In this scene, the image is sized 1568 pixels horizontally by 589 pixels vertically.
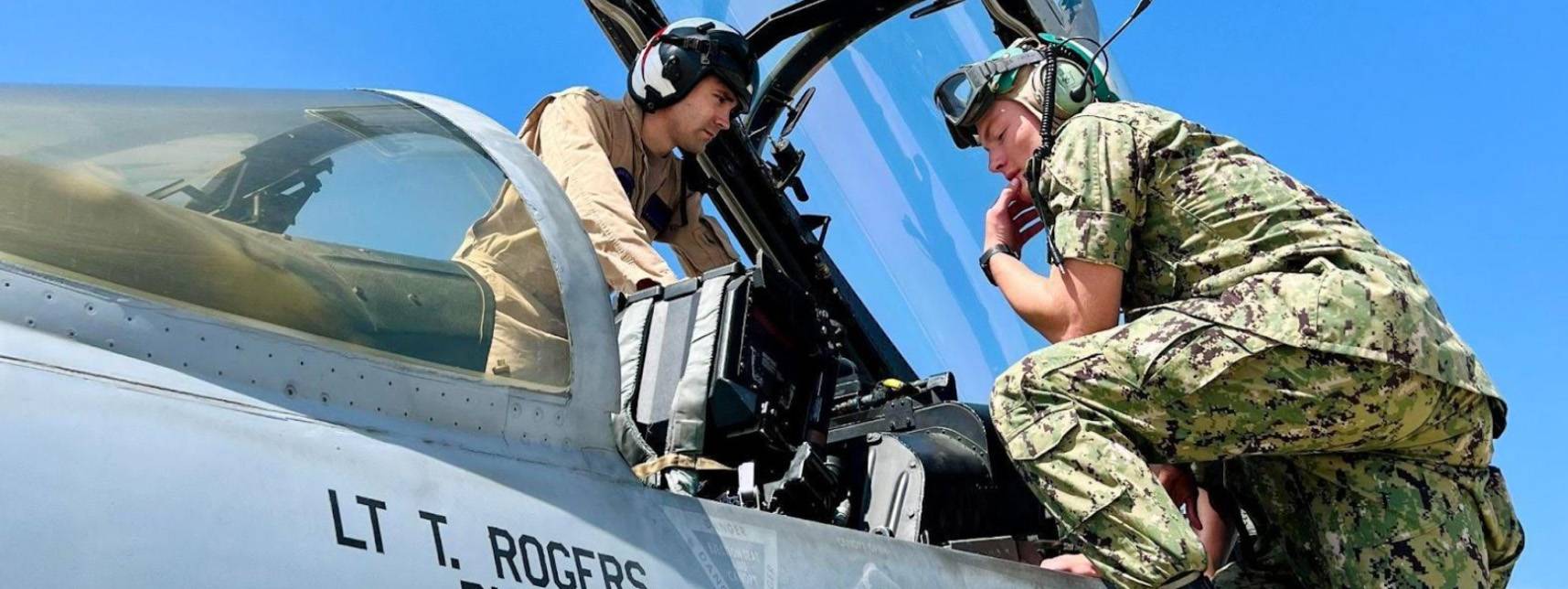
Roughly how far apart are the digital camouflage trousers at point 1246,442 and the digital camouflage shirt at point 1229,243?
0.05m

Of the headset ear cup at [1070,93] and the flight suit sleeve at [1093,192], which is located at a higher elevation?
the headset ear cup at [1070,93]

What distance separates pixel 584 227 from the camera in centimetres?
265

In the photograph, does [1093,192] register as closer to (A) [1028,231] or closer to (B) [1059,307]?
(B) [1059,307]

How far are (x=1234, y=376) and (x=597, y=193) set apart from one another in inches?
59.8

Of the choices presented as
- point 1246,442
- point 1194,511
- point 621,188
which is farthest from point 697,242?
point 1246,442

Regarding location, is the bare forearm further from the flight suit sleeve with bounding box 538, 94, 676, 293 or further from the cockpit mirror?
the cockpit mirror

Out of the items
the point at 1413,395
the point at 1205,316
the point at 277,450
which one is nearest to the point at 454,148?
the point at 277,450

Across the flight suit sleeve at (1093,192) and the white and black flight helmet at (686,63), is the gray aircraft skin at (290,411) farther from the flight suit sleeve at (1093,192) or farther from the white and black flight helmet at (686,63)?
the white and black flight helmet at (686,63)

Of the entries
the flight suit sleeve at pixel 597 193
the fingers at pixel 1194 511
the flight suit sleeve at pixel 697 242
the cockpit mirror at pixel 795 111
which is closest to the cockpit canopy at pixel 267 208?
the flight suit sleeve at pixel 597 193

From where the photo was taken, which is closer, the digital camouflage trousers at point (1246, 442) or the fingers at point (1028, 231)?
the digital camouflage trousers at point (1246, 442)

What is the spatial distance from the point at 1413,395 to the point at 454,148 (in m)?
1.78

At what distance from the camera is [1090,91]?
3240mm

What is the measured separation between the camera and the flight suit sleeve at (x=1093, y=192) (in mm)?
2727

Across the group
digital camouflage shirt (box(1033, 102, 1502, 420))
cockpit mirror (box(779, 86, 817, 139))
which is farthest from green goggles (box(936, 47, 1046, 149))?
cockpit mirror (box(779, 86, 817, 139))
